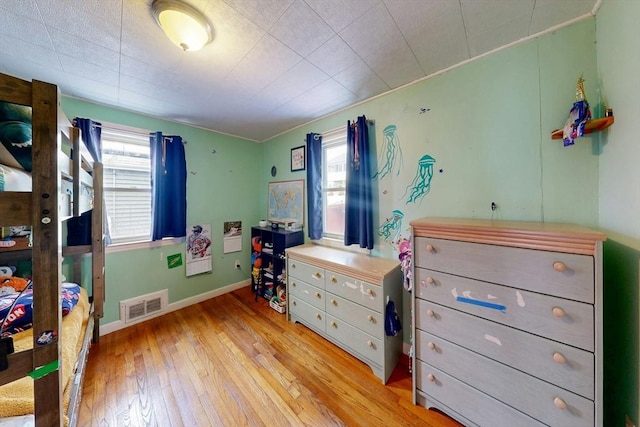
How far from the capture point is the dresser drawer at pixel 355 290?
66.2 inches

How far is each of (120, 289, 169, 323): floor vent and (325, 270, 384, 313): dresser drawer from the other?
2.14m

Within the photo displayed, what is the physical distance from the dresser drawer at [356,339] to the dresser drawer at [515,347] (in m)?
0.46

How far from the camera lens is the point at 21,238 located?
1719 millimetres

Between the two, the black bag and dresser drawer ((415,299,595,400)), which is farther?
the black bag

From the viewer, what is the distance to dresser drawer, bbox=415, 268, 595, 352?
0.96m

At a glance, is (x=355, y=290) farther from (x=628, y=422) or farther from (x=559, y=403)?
(x=628, y=422)

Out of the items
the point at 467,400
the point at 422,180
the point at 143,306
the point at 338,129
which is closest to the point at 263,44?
Answer: the point at 338,129

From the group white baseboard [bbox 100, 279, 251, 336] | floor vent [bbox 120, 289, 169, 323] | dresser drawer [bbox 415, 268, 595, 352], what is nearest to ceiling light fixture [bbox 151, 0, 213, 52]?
dresser drawer [bbox 415, 268, 595, 352]

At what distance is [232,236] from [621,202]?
12.0ft

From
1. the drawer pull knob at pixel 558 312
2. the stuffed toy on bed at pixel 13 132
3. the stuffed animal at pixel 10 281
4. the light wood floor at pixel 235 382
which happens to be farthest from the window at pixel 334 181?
the stuffed animal at pixel 10 281

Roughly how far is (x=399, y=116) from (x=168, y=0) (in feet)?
5.82

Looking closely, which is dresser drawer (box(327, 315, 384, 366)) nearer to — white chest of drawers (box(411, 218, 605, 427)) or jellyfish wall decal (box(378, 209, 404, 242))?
white chest of drawers (box(411, 218, 605, 427))

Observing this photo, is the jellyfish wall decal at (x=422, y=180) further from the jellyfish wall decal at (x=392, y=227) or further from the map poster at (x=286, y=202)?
the map poster at (x=286, y=202)

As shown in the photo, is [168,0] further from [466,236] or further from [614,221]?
[614,221]
